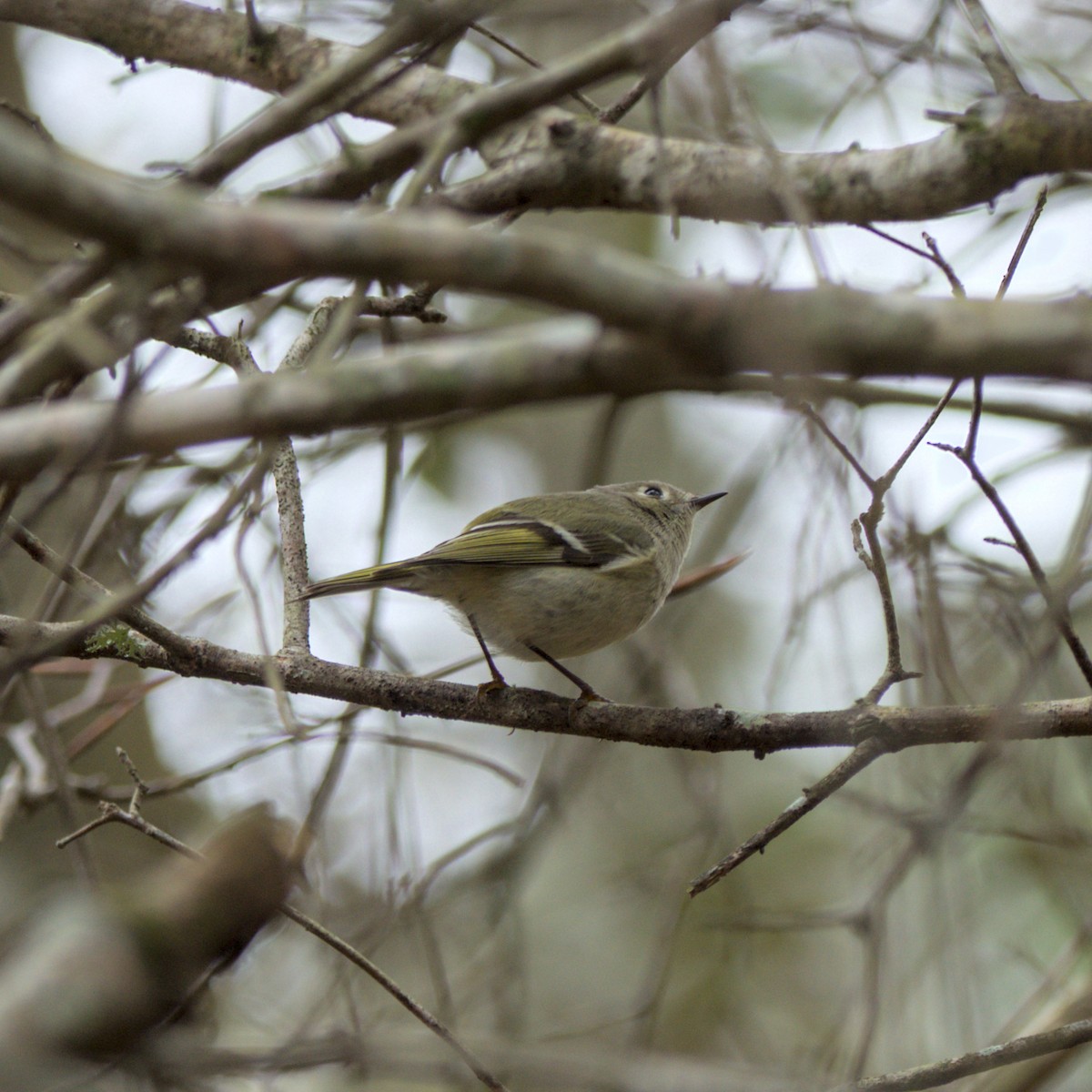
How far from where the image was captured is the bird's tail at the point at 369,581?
10.4 ft

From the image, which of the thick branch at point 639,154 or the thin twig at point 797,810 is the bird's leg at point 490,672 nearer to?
the thin twig at point 797,810

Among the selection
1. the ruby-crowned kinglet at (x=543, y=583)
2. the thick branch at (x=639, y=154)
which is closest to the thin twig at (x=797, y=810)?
the thick branch at (x=639, y=154)

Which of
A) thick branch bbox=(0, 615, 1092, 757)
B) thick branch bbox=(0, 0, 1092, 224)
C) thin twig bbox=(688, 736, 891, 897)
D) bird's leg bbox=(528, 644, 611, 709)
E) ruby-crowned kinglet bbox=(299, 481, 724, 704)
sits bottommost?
thin twig bbox=(688, 736, 891, 897)

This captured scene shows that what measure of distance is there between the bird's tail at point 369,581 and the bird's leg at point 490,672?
28 cm

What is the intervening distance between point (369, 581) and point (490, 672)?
0.47m

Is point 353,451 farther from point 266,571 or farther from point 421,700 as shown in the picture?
point 421,700

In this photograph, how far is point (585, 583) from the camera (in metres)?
3.77

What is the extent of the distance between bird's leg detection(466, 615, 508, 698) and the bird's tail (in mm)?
277

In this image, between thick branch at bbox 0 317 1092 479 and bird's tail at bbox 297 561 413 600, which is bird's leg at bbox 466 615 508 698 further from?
thick branch at bbox 0 317 1092 479

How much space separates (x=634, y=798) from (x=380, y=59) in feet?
20.0

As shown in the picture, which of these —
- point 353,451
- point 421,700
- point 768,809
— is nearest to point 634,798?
point 768,809

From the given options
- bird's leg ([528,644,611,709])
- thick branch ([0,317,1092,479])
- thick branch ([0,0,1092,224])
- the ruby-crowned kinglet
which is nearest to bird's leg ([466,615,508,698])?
the ruby-crowned kinglet

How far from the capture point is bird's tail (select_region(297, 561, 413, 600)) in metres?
3.18

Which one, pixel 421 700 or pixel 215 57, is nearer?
pixel 421 700
